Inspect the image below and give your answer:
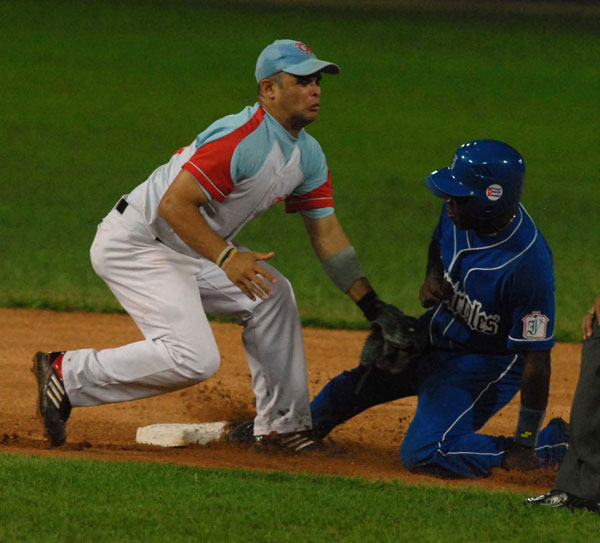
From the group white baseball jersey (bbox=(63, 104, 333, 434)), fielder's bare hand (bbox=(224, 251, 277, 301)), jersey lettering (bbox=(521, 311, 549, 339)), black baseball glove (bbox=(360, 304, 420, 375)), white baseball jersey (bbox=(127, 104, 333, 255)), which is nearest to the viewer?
fielder's bare hand (bbox=(224, 251, 277, 301))

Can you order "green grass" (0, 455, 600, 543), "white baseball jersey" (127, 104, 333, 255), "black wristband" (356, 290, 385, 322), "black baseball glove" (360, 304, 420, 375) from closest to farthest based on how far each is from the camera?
1. "green grass" (0, 455, 600, 543)
2. "white baseball jersey" (127, 104, 333, 255)
3. "black baseball glove" (360, 304, 420, 375)
4. "black wristband" (356, 290, 385, 322)

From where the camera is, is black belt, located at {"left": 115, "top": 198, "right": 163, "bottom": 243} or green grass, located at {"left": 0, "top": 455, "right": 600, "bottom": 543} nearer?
green grass, located at {"left": 0, "top": 455, "right": 600, "bottom": 543}

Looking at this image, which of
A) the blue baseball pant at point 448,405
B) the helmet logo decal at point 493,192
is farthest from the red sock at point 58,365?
the helmet logo decal at point 493,192

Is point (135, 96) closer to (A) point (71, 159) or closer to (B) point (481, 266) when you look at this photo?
(A) point (71, 159)

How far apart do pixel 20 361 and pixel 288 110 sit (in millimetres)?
3257

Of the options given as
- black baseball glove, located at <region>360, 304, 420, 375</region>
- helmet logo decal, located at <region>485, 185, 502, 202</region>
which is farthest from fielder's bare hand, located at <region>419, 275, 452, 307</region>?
helmet logo decal, located at <region>485, 185, 502, 202</region>

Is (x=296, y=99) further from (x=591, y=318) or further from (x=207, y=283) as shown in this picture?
(x=591, y=318)

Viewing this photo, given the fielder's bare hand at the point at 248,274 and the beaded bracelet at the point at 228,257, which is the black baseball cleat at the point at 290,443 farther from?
the beaded bracelet at the point at 228,257

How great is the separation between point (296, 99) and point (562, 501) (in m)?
2.32

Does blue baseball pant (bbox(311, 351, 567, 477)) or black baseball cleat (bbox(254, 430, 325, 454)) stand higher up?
blue baseball pant (bbox(311, 351, 567, 477))

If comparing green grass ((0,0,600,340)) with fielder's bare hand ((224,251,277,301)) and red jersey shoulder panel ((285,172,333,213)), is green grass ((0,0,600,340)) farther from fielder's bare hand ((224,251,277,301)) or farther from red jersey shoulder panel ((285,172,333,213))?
fielder's bare hand ((224,251,277,301))

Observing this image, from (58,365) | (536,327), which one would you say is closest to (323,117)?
(58,365)

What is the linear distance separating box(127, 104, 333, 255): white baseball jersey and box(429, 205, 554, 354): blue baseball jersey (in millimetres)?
806

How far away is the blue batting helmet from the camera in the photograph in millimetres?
5617
